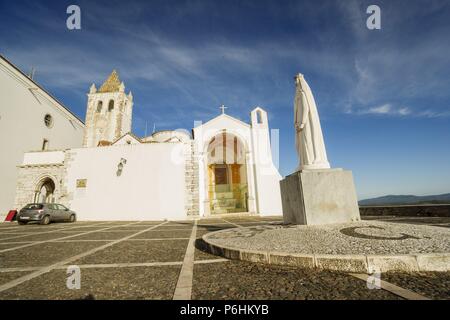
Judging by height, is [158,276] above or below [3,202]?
below

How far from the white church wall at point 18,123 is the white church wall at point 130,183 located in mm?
4959

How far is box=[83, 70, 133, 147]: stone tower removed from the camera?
2694cm

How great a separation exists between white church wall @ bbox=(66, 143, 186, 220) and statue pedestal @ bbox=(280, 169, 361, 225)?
11.0 m

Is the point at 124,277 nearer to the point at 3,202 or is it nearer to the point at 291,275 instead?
the point at 291,275

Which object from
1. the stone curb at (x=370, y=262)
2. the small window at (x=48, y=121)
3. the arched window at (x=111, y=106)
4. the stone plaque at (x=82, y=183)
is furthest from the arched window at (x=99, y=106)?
the stone curb at (x=370, y=262)

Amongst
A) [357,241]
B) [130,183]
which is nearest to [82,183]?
[130,183]

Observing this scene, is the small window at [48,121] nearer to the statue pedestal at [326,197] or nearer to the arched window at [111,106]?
the arched window at [111,106]

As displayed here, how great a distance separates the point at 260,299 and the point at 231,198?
16224 mm

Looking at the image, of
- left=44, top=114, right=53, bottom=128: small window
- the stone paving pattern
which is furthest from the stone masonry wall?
the stone paving pattern

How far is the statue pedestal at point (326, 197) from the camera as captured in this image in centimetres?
465

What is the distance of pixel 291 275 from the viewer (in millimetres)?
2430

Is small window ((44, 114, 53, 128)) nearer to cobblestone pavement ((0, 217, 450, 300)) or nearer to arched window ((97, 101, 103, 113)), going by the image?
arched window ((97, 101, 103, 113))

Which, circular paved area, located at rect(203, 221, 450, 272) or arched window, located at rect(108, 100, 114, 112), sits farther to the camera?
arched window, located at rect(108, 100, 114, 112)

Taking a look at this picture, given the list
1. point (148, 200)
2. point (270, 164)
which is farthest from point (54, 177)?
point (270, 164)
